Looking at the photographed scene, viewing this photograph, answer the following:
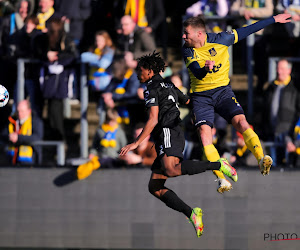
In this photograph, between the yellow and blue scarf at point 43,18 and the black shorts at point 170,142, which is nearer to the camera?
the black shorts at point 170,142

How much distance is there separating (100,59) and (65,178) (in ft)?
5.72

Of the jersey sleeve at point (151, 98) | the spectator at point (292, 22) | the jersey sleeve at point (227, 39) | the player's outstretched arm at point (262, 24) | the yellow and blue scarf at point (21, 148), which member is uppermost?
the spectator at point (292, 22)

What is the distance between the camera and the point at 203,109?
12000 millimetres

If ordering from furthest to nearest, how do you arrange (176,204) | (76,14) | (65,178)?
1. (76,14)
2. (65,178)
3. (176,204)

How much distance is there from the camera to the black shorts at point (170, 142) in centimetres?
1189

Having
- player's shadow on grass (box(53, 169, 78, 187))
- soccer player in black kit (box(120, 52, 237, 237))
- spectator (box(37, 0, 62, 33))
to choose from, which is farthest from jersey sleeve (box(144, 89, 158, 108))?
spectator (box(37, 0, 62, 33))

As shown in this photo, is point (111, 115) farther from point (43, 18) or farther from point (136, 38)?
point (43, 18)

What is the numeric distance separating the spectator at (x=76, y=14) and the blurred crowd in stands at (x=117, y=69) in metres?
0.01

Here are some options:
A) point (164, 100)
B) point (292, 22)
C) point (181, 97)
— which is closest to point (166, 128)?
point (164, 100)

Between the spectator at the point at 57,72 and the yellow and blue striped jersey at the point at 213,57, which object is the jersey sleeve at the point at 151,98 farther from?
the spectator at the point at 57,72

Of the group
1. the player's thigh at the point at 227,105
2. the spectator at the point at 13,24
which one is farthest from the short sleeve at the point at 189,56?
the spectator at the point at 13,24

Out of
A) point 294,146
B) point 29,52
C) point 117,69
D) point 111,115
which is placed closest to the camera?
point 294,146

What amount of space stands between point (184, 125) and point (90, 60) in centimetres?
170

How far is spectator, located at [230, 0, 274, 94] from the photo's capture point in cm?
1489
